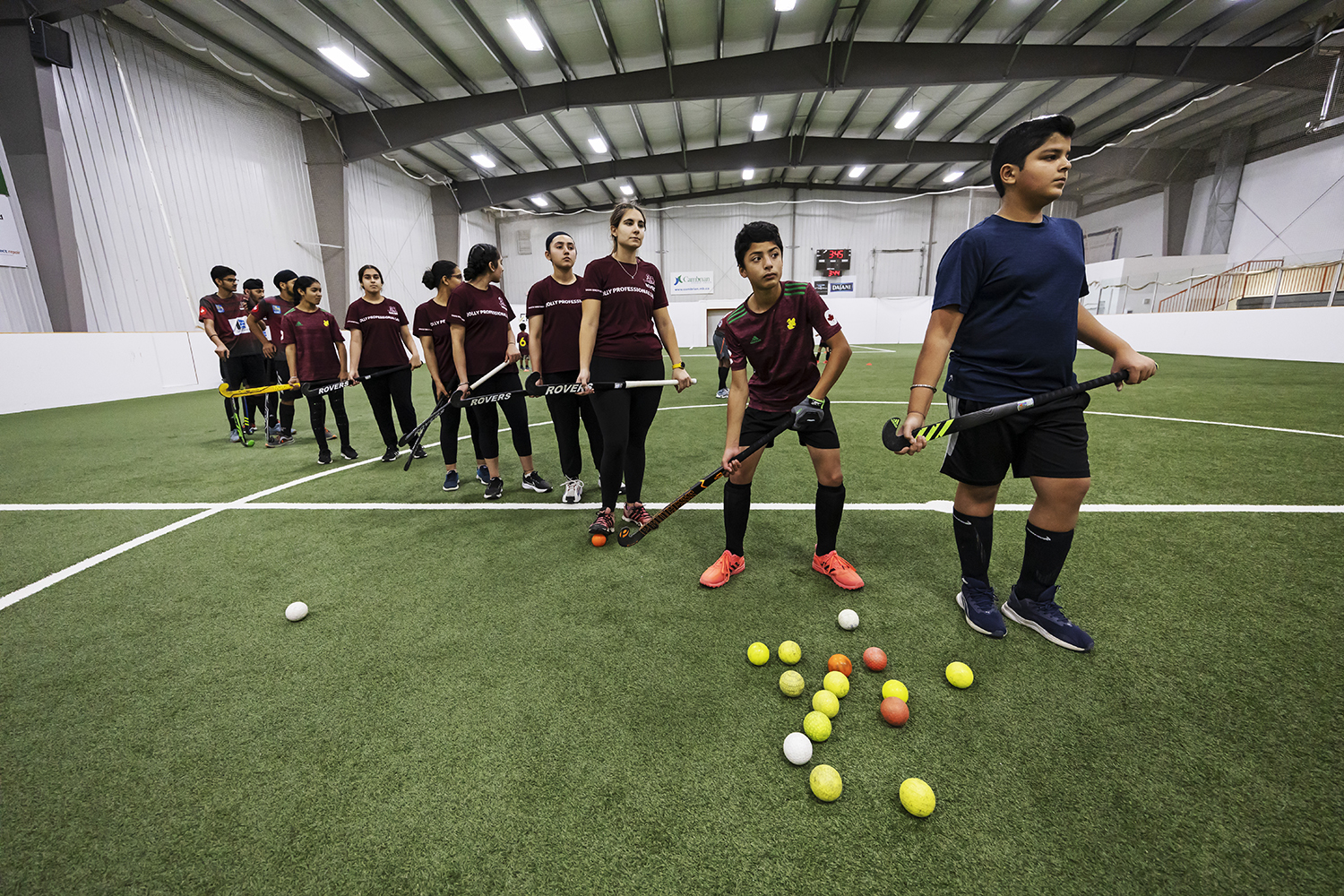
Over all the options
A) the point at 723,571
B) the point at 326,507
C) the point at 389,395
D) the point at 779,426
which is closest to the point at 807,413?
the point at 779,426

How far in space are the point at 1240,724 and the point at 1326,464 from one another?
4611 mm

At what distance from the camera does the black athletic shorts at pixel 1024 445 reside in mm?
2232

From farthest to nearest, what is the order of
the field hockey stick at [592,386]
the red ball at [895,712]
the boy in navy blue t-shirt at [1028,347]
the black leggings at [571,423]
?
the black leggings at [571,423], the field hockey stick at [592,386], the boy in navy blue t-shirt at [1028,347], the red ball at [895,712]

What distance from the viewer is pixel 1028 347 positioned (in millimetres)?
2223

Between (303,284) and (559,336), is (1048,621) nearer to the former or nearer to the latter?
(559,336)

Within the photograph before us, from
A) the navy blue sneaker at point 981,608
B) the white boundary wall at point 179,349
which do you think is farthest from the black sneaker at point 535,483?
the white boundary wall at point 179,349

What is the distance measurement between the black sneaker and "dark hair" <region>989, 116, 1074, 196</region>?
3.92 meters

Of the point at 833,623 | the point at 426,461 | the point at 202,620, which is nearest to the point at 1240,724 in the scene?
the point at 833,623

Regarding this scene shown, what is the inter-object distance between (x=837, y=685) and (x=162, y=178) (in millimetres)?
18017

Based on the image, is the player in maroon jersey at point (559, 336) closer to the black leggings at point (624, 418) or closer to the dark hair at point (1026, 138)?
the black leggings at point (624, 418)

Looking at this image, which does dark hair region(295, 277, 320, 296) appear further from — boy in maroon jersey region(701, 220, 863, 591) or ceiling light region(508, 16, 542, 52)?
ceiling light region(508, 16, 542, 52)

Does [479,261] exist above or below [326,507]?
above

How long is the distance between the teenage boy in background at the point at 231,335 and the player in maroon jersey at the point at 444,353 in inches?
161

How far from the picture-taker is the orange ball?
219 cm
